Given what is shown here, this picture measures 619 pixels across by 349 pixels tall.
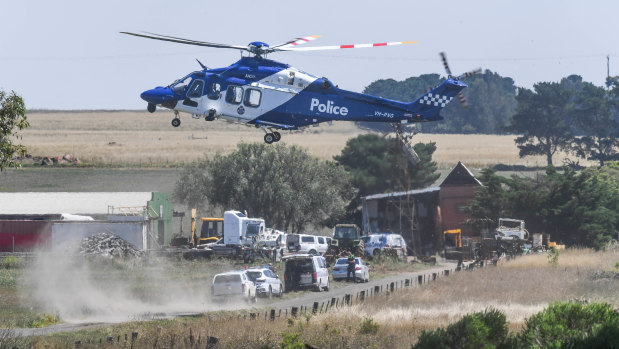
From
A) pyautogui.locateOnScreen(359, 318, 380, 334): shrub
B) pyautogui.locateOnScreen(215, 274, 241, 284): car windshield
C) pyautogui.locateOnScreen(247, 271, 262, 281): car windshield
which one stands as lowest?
pyautogui.locateOnScreen(247, 271, 262, 281): car windshield

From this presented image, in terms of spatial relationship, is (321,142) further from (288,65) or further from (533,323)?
(533,323)

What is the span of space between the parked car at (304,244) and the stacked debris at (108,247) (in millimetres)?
10457

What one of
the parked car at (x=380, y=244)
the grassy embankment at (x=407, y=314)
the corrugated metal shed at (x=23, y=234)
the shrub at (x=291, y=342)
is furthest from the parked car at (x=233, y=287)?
the parked car at (x=380, y=244)

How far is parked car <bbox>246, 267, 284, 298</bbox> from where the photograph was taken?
1722 inches

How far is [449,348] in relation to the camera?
1973 centimetres

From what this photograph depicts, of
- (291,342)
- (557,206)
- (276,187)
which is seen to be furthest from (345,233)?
(291,342)

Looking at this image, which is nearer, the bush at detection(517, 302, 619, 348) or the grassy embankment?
the bush at detection(517, 302, 619, 348)

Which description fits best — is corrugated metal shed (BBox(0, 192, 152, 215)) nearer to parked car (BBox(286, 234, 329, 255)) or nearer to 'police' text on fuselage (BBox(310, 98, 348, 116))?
parked car (BBox(286, 234, 329, 255))

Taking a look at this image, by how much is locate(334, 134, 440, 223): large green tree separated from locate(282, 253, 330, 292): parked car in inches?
1326

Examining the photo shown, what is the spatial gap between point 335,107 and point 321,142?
308 feet

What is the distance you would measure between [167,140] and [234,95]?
11235cm

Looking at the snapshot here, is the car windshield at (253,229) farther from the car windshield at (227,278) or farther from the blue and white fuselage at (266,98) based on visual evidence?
the blue and white fuselage at (266,98)

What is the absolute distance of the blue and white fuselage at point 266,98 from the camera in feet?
112

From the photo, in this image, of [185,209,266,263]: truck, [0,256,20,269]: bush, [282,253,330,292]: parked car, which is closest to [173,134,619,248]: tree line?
[185,209,266,263]: truck
